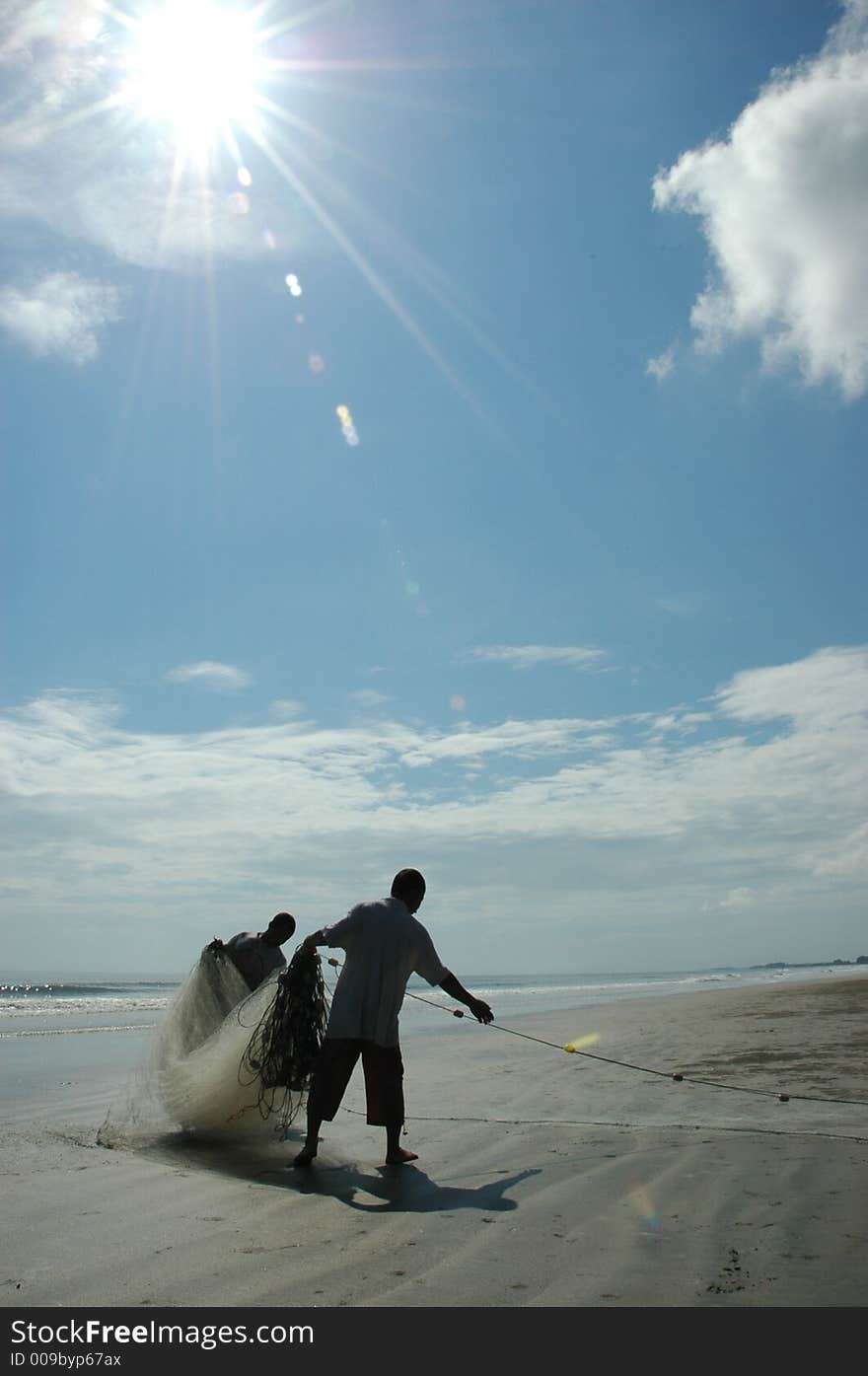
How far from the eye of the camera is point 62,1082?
10.8m

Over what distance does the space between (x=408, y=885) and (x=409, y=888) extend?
0.02m

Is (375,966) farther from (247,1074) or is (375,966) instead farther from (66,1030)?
(66,1030)

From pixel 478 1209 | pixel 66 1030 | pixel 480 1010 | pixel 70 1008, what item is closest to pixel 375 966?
pixel 480 1010

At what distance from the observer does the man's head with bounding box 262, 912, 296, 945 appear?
789 centimetres

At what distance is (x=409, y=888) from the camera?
6.50 metres

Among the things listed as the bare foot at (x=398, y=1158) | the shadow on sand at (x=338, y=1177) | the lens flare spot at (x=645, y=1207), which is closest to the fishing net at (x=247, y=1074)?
the shadow on sand at (x=338, y=1177)

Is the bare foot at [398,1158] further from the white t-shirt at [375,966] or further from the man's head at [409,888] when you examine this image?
the man's head at [409,888]

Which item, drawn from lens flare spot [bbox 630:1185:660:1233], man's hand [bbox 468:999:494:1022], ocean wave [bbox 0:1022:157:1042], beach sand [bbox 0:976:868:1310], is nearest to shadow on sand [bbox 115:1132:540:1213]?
beach sand [bbox 0:976:868:1310]

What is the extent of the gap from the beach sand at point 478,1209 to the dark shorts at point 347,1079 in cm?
33

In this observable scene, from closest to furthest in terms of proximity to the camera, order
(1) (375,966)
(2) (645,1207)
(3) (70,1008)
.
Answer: (2) (645,1207) < (1) (375,966) < (3) (70,1008)

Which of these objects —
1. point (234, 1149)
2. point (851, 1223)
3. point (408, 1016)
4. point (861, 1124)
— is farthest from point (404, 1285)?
point (408, 1016)

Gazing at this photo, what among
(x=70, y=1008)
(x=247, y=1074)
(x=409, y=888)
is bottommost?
(x=70, y=1008)

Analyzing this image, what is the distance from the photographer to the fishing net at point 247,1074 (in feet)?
21.9

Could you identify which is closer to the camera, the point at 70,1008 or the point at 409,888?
the point at 409,888
